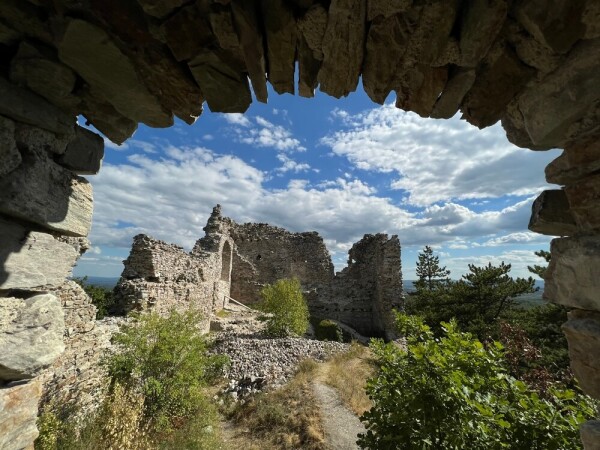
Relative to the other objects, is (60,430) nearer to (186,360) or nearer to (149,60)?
(186,360)

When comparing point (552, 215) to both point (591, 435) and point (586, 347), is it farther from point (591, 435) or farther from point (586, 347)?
point (591, 435)

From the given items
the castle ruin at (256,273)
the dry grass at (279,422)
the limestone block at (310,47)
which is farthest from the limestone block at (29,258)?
the castle ruin at (256,273)

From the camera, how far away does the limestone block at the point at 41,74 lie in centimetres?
204

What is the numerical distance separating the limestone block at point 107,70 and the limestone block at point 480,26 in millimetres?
2169

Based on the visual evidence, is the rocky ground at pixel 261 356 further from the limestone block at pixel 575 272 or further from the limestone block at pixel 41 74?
the limestone block at pixel 575 272

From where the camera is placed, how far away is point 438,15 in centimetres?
166

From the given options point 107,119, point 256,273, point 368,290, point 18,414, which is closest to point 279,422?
point 18,414

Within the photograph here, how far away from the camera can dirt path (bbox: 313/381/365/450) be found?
255 inches

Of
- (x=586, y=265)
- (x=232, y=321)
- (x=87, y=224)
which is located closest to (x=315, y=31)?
(x=586, y=265)

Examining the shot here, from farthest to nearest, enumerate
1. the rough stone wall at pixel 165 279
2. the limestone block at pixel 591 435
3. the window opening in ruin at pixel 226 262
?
the window opening in ruin at pixel 226 262
the rough stone wall at pixel 165 279
the limestone block at pixel 591 435

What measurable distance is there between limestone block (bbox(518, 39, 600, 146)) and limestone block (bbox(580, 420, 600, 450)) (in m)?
1.52

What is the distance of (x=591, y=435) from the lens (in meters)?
1.45

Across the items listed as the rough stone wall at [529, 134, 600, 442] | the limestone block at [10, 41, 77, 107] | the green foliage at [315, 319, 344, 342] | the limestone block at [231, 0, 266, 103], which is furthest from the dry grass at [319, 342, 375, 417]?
the limestone block at [10, 41, 77, 107]

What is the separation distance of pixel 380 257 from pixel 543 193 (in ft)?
65.0
